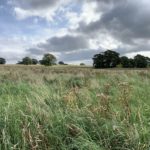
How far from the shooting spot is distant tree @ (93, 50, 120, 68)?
8181cm

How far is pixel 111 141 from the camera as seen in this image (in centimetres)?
435

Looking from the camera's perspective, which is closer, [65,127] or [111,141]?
[111,141]

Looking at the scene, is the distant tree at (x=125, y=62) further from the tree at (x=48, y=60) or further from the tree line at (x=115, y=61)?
the tree at (x=48, y=60)

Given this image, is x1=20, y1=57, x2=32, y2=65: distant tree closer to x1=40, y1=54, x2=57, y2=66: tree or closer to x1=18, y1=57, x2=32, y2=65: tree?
x1=18, y1=57, x2=32, y2=65: tree

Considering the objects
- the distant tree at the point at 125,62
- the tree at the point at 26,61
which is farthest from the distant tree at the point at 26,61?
the distant tree at the point at 125,62

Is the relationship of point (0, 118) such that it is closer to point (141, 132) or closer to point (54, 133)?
point (54, 133)

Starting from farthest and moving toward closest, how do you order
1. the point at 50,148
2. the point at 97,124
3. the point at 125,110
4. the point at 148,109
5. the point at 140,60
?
the point at 140,60 < the point at 148,109 < the point at 125,110 < the point at 97,124 < the point at 50,148

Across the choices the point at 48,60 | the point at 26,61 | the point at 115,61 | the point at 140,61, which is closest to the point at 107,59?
the point at 115,61

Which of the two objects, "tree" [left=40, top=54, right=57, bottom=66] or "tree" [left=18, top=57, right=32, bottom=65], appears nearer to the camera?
"tree" [left=40, top=54, right=57, bottom=66]

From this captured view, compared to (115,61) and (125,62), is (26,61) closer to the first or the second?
(115,61)

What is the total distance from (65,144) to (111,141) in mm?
573

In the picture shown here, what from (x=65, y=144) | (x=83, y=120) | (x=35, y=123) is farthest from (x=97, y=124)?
(x=35, y=123)

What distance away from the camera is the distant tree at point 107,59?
8181 centimetres

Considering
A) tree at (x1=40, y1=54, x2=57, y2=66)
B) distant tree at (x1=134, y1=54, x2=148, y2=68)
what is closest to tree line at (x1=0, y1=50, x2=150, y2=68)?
distant tree at (x1=134, y1=54, x2=148, y2=68)
